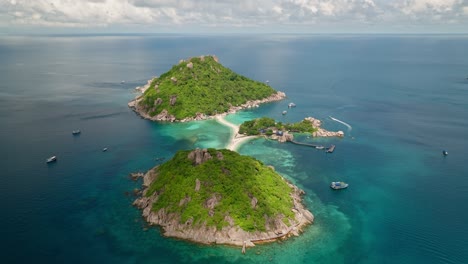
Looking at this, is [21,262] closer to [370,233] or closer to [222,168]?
[222,168]

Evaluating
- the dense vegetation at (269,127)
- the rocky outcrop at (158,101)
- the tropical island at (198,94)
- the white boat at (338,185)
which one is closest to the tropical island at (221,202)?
the white boat at (338,185)

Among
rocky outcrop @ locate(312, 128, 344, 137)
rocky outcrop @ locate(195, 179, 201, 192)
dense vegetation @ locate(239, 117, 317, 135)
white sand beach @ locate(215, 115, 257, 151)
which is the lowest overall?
white sand beach @ locate(215, 115, 257, 151)

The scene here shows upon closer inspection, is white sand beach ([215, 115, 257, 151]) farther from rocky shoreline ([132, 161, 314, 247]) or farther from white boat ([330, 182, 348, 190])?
rocky shoreline ([132, 161, 314, 247])

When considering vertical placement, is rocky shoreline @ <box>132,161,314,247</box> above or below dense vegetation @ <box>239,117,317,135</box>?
below

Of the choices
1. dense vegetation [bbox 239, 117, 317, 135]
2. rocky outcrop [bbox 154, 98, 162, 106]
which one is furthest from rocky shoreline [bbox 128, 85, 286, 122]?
dense vegetation [bbox 239, 117, 317, 135]

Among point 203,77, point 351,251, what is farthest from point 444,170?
point 203,77

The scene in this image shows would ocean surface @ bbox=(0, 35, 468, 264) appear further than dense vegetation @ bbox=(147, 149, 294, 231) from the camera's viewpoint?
No

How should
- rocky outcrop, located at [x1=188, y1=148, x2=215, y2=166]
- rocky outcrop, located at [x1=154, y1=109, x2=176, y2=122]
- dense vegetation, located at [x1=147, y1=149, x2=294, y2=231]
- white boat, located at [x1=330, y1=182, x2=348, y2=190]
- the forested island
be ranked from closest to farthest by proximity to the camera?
1. dense vegetation, located at [x1=147, y1=149, x2=294, y2=231]
2. rocky outcrop, located at [x1=188, y1=148, x2=215, y2=166]
3. white boat, located at [x1=330, y1=182, x2=348, y2=190]
4. the forested island
5. rocky outcrop, located at [x1=154, y1=109, x2=176, y2=122]

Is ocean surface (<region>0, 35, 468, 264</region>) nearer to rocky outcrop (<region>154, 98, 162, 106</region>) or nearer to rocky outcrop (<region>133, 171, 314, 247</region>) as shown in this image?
rocky outcrop (<region>133, 171, 314, 247</region>)

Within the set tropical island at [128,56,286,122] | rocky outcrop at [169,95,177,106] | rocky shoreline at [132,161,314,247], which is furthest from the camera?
rocky outcrop at [169,95,177,106]
